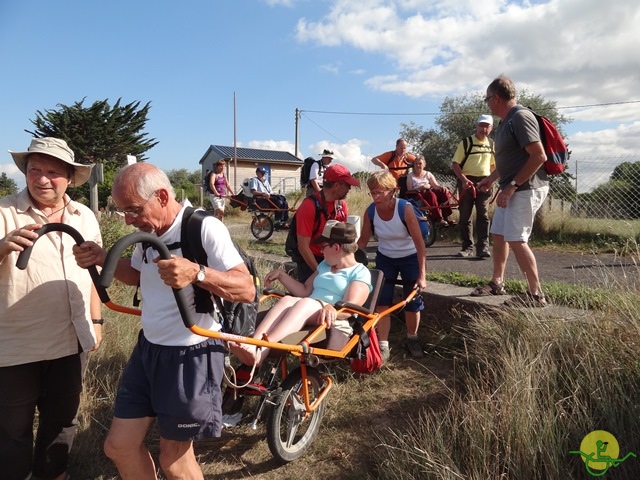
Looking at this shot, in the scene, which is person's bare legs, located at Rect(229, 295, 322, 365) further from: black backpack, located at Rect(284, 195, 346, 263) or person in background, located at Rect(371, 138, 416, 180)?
person in background, located at Rect(371, 138, 416, 180)

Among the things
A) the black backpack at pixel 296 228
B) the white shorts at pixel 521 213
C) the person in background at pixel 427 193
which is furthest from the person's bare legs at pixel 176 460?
the person in background at pixel 427 193

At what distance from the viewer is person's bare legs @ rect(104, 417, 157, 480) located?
2.20m

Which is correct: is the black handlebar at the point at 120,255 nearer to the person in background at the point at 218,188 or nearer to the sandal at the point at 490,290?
the sandal at the point at 490,290

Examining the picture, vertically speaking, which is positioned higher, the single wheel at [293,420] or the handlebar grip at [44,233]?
the handlebar grip at [44,233]

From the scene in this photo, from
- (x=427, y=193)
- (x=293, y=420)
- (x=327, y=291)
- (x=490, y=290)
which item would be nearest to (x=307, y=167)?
(x=427, y=193)

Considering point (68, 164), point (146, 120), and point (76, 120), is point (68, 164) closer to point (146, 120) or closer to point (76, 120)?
point (76, 120)

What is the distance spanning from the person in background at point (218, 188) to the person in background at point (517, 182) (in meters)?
8.81

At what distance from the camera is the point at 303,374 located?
298cm

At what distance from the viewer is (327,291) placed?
12.2 ft

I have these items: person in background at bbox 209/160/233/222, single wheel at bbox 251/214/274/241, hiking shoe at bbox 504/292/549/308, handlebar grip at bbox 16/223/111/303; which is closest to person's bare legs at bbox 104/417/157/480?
handlebar grip at bbox 16/223/111/303

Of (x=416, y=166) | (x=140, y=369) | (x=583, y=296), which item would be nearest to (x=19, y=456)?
(x=140, y=369)

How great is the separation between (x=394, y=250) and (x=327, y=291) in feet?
3.15

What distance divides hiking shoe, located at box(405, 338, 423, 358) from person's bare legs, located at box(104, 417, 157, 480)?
2589mm

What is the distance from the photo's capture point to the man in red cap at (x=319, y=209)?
4.19 meters
